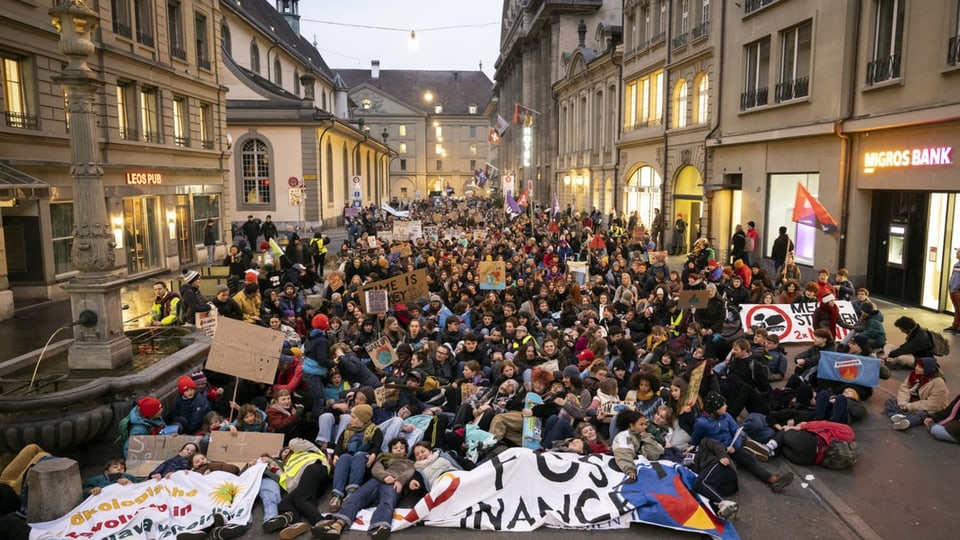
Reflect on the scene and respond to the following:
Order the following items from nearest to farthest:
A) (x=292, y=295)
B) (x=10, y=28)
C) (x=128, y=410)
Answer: (x=128, y=410)
(x=292, y=295)
(x=10, y=28)

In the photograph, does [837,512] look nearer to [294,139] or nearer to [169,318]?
[169,318]

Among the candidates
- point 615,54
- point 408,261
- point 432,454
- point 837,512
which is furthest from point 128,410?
point 615,54

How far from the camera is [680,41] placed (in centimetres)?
2844

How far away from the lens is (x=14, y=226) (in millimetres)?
18078

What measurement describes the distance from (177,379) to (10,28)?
41.0 ft

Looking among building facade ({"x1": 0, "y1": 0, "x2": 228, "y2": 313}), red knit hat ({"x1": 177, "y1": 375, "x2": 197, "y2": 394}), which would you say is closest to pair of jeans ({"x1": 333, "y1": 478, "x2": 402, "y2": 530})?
red knit hat ({"x1": 177, "y1": 375, "x2": 197, "y2": 394})

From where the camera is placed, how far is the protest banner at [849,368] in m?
9.59

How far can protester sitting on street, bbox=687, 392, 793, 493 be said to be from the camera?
8.19 m

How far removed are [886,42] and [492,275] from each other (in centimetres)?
1108

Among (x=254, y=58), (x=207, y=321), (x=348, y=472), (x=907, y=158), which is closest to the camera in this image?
(x=348, y=472)

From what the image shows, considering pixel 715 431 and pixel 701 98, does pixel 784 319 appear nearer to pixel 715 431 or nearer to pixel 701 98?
pixel 715 431

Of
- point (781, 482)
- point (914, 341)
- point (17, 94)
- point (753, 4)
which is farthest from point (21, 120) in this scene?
point (753, 4)

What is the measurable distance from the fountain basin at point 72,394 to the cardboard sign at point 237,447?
149 centimetres

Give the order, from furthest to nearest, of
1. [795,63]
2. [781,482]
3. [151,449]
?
[795,63], [151,449], [781,482]
